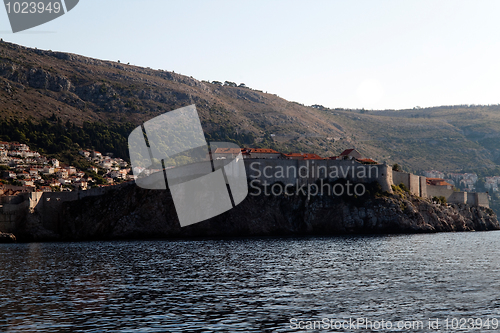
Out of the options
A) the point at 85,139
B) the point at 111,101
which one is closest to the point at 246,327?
the point at 85,139

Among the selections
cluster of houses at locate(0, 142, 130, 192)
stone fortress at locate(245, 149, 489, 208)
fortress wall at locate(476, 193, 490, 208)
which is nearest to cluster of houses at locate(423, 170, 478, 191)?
fortress wall at locate(476, 193, 490, 208)

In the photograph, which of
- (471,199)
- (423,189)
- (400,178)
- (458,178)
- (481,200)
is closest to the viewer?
(400,178)

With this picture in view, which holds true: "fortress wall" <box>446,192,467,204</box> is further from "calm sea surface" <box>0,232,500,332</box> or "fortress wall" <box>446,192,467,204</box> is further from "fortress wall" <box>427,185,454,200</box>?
"calm sea surface" <box>0,232,500,332</box>

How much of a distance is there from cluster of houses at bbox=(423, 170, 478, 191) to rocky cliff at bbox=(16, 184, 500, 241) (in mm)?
103056

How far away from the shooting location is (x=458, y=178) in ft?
598

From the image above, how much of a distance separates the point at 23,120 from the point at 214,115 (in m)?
72.3

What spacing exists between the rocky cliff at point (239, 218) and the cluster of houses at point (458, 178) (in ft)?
338

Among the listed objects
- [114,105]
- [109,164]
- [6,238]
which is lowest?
[6,238]

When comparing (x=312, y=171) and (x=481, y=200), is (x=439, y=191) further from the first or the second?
(x=312, y=171)

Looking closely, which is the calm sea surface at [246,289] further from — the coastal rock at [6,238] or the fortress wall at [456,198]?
the fortress wall at [456,198]

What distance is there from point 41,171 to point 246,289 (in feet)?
289

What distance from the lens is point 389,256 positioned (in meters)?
48.9

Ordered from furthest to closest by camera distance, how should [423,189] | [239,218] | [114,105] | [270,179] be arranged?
1. [114,105]
2. [423,189]
3. [270,179]
4. [239,218]

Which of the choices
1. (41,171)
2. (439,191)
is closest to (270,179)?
(439,191)
